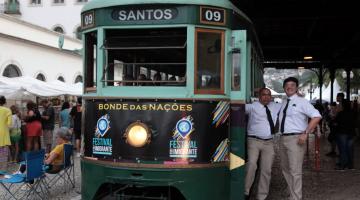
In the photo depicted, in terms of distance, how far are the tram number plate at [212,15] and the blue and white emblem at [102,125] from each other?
5.22ft

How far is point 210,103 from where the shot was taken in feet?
17.7

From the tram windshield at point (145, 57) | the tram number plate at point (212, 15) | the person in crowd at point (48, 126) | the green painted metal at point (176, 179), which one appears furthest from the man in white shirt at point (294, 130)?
the person in crowd at point (48, 126)

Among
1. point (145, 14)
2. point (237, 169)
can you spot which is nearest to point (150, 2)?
point (145, 14)

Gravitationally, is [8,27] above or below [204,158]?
above

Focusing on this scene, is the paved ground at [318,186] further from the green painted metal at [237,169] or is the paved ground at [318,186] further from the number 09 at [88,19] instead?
the number 09 at [88,19]

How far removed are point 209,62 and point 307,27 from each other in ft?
39.0

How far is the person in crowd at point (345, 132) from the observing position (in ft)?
33.4

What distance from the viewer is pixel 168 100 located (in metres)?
5.31

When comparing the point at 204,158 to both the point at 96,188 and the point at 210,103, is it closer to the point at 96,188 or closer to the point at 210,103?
the point at 210,103

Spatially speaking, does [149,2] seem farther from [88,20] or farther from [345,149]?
[345,149]

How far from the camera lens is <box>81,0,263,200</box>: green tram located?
5.31 metres

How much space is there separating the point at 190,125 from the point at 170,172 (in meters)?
0.57

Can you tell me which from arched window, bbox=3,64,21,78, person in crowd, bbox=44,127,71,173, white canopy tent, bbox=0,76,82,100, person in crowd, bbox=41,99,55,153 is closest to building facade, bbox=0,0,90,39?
arched window, bbox=3,64,21,78

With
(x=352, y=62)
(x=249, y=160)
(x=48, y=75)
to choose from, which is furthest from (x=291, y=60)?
(x=249, y=160)
